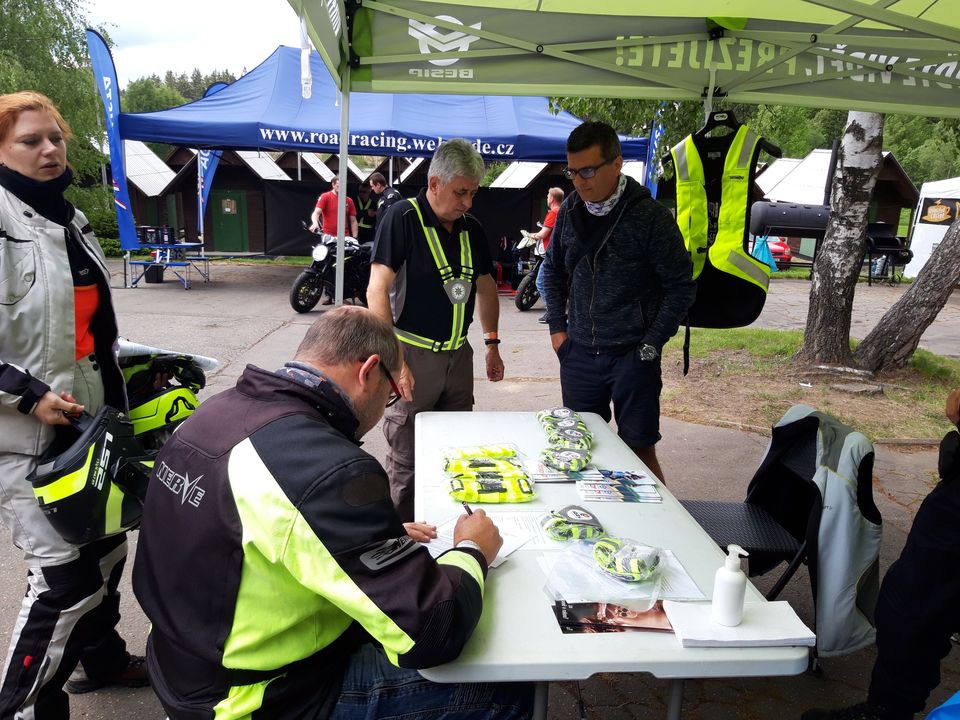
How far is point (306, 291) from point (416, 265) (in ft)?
23.2

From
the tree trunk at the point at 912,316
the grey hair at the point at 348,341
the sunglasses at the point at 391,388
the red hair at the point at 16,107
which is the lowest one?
the tree trunk at the point at 912,316

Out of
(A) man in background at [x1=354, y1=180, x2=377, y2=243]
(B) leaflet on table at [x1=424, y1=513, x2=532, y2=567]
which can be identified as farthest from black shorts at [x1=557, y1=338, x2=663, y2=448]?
(A) man in background at [x1=354, y1=180, x2=377, y2=243]

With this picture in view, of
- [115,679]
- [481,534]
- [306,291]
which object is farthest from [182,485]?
[306,291]

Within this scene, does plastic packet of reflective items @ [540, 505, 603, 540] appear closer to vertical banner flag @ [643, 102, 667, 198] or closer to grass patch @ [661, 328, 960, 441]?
grass patch @ [661, 328, 960, 441]

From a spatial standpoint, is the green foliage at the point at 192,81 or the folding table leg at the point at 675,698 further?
the green foliage at the point at 192,81

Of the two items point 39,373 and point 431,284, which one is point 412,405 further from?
point 39,373

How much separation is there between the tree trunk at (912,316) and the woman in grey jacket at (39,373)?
6675 millimetres

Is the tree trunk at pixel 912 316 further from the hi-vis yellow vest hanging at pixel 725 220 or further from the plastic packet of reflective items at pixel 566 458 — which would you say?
the plastic packet of reflective items at pixel 566 458

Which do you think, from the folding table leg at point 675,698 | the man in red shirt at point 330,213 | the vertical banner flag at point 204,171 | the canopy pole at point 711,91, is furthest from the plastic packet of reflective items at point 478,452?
the vertical banner flag at point 204,171

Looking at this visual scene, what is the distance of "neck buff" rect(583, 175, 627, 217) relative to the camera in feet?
9.79

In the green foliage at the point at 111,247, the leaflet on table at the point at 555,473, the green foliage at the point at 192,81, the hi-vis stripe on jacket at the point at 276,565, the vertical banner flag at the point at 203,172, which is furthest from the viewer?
the green foliage at the point at 192,81

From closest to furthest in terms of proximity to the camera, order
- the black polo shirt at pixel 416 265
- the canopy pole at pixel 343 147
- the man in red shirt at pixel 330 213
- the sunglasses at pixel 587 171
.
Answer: the sunglasses at pixel 587 171, the black polo shirt at pixel 416 265, the canopy pole at pixel 343 147, the man in red shirt at pixel 330 213

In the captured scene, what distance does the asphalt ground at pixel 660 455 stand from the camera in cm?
238

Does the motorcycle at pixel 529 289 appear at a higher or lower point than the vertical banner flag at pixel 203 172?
lower
